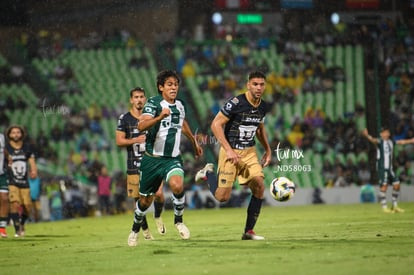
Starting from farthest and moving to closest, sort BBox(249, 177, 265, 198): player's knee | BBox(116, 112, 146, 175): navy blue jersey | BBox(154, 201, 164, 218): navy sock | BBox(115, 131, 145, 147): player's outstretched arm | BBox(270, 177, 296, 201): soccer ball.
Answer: BBox(154, 201, 164, 218): navy sock, BBox(116, 112, 146, 175): navy blue jersey, BBox(115, 131, 145, 147): player's outstretched arm, BBox(270, 177, 296, 201): soccer ball, BBox(249, 177, 265, 198): player's knee

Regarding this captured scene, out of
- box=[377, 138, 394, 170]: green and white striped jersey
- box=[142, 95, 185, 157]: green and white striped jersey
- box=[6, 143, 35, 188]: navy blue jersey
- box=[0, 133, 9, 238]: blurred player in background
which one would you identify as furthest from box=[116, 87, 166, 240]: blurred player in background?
box=[377, 138, 394, 170]: green and white striped jersey

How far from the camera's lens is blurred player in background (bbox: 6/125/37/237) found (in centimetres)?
1819

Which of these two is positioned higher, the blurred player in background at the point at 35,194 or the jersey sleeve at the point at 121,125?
the jersey sleeve at the point at 121,125

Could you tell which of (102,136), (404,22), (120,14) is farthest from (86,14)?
(404,22)

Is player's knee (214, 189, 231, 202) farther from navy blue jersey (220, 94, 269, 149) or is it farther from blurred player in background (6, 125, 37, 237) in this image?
blurred player in background (6, 125, 37, 237)

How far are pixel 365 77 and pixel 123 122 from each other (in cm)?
2469

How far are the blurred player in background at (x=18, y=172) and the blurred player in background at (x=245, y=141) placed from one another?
616cm

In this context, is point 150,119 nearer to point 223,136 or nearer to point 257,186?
point 223,136

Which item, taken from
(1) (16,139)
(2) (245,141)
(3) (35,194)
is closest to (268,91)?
(3) (35,194)

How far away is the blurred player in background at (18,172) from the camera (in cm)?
1819

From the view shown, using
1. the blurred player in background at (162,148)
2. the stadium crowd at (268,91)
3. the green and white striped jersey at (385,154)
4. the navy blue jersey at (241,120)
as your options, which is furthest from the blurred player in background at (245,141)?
the stadium crowd at (268,91)

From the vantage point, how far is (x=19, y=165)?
717 inches

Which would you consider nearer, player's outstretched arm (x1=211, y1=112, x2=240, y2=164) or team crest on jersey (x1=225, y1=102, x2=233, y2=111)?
player's outstretched arm (x1=211, y1=112, x2=240, y2=164)

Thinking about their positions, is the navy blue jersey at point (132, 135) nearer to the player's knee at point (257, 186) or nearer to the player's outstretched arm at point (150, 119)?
the player's outstretched arm at point (150, 119)
